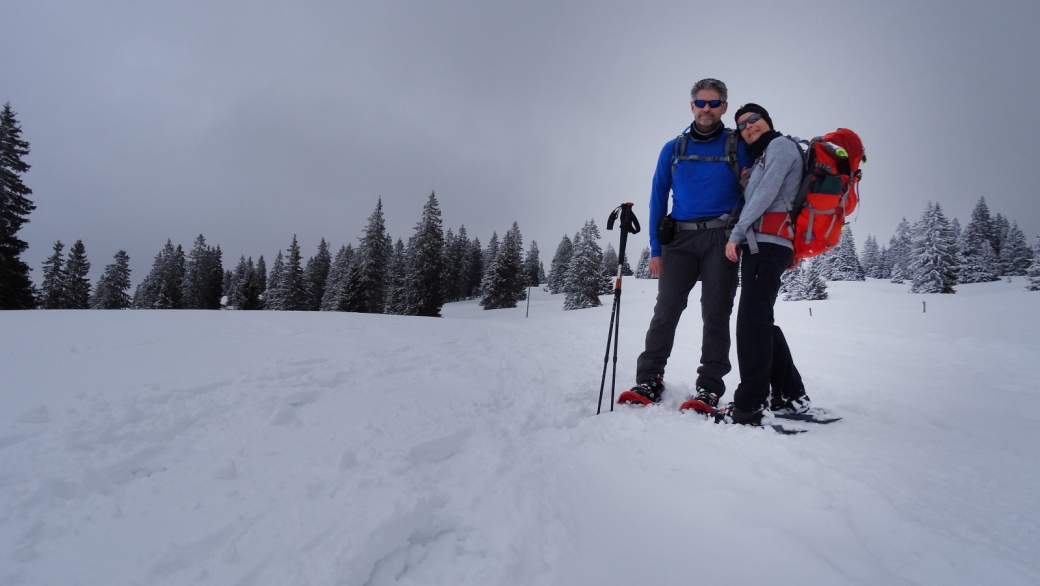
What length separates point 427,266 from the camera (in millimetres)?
29469

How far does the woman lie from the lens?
2613 mm

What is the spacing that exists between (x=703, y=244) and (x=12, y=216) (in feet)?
94.5

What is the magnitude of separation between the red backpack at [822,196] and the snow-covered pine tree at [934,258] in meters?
39.2

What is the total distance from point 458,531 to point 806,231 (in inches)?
114

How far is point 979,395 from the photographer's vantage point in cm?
320

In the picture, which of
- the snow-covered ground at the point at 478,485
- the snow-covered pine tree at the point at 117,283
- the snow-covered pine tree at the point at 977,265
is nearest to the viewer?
the snow-covered ground at the point at 478,485

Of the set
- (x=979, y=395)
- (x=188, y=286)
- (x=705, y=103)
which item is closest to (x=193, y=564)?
(x=705, y=103)

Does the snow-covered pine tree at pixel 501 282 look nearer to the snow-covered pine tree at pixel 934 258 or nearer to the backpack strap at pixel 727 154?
the snow-covered pine tree at pixel 934 258

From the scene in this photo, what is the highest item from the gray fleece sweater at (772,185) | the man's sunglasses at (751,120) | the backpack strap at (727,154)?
the man's sunglasses at (751,120)

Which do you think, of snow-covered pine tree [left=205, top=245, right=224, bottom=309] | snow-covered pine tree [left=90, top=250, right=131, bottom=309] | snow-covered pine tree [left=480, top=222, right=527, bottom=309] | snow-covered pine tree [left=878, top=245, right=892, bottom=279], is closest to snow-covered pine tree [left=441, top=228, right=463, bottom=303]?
snow-covered pine tree [left=480, top=222, right=527, bottom=309]

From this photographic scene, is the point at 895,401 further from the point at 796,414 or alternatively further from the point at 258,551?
the point at 258,551

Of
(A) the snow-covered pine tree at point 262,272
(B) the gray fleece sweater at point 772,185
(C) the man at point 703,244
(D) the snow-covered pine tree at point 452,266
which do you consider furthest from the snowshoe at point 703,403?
(A) the snow-covered pine tree at point 262,272

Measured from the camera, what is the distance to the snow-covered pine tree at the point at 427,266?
29250 mm

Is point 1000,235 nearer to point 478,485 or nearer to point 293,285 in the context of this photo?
point 478,485
